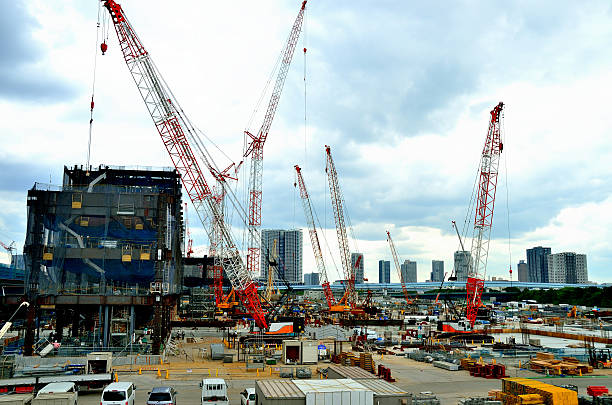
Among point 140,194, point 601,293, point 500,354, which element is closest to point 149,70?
point 140,194

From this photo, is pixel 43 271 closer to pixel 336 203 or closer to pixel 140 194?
pixel 140 194

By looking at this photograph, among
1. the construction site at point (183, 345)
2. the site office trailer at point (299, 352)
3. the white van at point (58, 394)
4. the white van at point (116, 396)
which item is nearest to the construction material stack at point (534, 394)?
the construction site at point (183, 345)

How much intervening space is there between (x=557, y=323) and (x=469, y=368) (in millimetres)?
81645

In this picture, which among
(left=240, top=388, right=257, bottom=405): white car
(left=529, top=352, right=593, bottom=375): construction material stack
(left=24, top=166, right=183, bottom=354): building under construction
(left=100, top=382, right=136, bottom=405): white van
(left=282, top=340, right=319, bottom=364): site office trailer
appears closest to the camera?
(left=100, top=382, right=136, bottom=405): white van

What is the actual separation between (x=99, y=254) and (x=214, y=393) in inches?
1630

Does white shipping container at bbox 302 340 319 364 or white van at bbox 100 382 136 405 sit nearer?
white van at bbox 100 382 136 405

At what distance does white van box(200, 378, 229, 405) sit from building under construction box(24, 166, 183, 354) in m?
31.5

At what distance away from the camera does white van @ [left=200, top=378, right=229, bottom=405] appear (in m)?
29.6

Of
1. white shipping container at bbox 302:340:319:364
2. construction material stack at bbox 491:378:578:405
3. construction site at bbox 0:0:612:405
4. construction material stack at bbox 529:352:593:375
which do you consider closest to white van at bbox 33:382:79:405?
construction site at bbox 0:0:612:405

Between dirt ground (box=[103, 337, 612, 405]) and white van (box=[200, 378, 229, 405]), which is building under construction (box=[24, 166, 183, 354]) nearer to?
dirt ground (box=[103, 337, 612, 405])

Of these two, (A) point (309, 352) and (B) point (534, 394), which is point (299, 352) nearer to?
(A) point (309, 352)

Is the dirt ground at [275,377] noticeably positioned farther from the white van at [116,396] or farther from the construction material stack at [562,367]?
the white van at [116,396]

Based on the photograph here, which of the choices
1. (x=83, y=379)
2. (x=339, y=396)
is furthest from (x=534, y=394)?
(x=83, y=379)

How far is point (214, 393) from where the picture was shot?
99.2 feet
